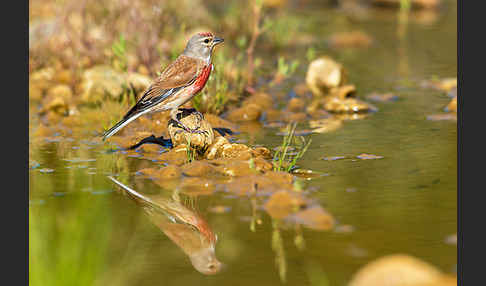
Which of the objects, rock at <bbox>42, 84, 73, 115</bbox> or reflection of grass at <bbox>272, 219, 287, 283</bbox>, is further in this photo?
rock at <bbox>42, 84, 73, 115</bbox>

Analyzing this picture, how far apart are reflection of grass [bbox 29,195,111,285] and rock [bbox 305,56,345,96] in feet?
18.4

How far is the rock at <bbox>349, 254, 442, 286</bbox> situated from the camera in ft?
13.3

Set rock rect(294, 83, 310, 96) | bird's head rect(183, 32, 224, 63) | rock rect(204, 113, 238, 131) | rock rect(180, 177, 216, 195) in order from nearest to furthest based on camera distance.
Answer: rock rect(180, 177, 216, 195), bird's head rect(183, 32, 224, 63), rock rect(204, 113, 238, 131), rock rect(294, 83, 310, 96)

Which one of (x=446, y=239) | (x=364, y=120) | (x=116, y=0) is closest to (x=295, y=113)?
(x=364, y=120)

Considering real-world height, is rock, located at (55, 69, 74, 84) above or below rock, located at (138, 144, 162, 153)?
above

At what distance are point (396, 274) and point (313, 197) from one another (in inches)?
80.1

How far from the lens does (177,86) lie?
25.2ft

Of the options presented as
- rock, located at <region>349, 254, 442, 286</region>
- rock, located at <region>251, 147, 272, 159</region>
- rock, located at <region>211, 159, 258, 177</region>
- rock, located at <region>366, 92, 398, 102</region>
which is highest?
rock, located at <region>366, 92, 398, 102</region>

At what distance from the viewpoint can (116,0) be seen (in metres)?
11.7

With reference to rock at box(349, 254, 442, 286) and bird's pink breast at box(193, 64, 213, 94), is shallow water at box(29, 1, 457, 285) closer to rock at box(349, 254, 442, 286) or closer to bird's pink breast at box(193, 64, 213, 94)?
rock at box(349, 254, 442, 286)

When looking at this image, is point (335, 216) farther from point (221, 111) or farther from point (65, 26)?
point (65, 26)

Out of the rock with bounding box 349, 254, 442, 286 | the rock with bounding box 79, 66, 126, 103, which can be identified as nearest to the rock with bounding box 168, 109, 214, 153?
the rock with bounding box 79, 66, 126, 103

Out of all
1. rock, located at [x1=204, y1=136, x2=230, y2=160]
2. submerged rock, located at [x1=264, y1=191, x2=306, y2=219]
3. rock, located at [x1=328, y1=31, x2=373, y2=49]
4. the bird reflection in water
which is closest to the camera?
the bird reflection in water

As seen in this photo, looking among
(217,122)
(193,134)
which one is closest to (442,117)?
(217,122)
